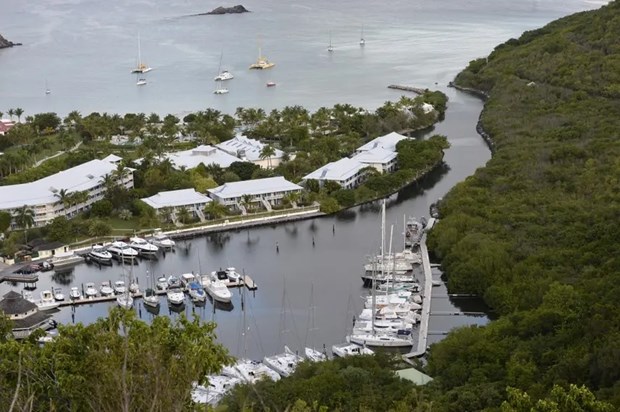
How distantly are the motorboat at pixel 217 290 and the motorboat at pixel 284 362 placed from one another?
1.92 m

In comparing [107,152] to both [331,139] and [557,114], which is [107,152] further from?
[557,114]

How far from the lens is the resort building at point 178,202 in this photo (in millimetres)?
16125

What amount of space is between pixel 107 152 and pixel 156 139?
1.07 meters

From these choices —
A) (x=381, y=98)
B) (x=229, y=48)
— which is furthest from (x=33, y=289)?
(x=229, y=48)

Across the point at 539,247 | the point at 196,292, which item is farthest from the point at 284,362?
the point at 539,247

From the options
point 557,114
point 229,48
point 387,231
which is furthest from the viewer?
point 229,48

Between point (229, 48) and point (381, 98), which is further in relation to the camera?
point (229, 48)

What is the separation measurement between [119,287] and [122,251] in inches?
51.3

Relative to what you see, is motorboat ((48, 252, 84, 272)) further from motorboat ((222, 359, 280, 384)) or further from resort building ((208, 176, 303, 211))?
motorboat ((222, 359, 280, 384))

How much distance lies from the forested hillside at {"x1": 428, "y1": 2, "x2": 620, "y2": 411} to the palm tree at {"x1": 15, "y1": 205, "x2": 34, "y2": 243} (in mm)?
6569

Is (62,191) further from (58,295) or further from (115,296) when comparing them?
(115,296)

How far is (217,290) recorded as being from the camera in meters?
12.5

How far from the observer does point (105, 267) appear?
1416cm

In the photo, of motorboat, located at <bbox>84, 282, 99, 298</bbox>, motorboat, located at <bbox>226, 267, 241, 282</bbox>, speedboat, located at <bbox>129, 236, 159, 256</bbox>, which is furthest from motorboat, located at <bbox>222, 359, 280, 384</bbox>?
speedboat, located at <bbox>129, 236, 159, 256</bbox>
